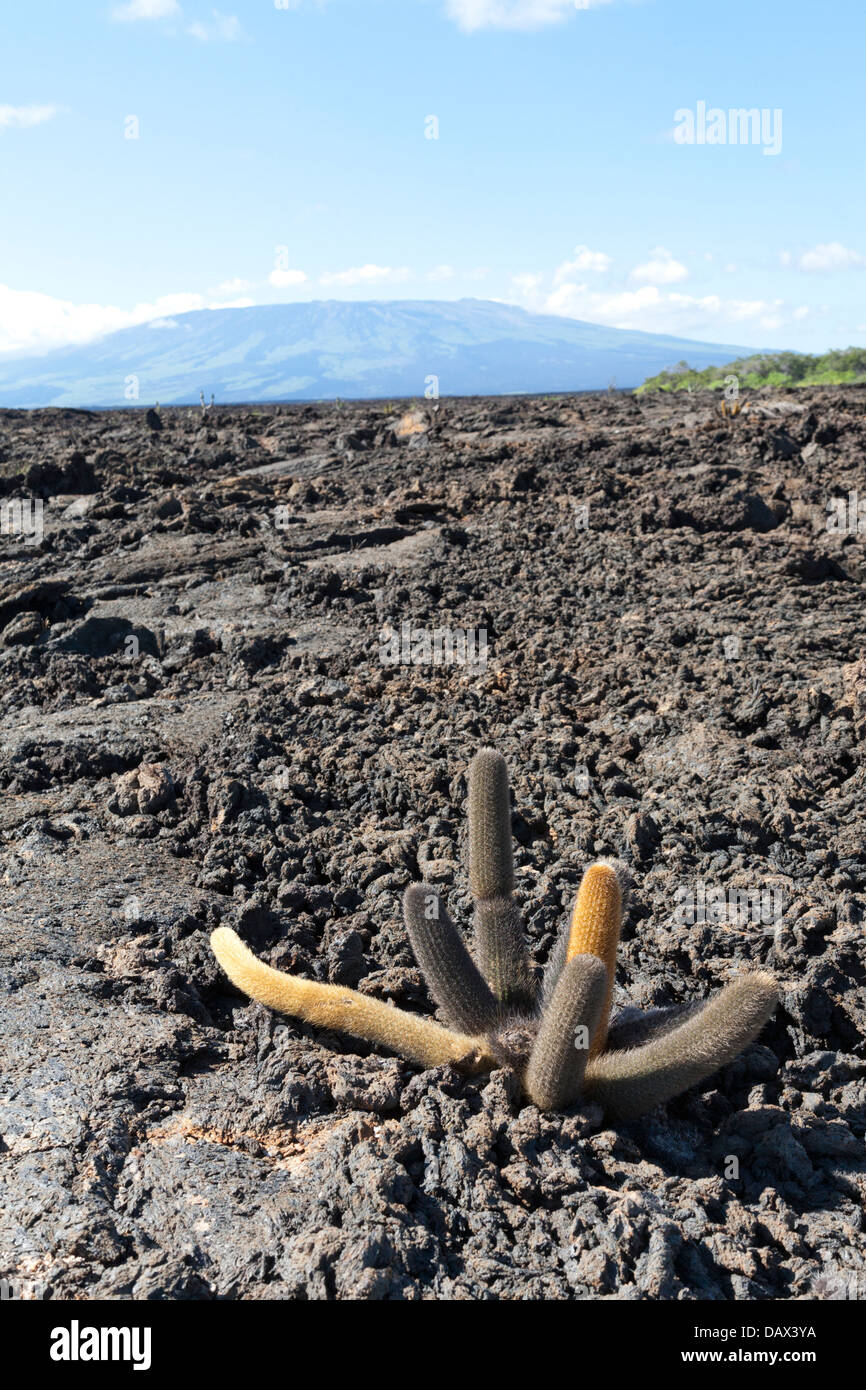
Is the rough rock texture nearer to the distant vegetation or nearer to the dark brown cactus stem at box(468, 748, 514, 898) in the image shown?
the dark brown cactus stem at box(468, 748, 514, 898)

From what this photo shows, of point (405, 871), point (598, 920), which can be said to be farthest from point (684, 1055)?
point (405, 871)

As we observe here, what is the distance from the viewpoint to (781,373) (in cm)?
3534

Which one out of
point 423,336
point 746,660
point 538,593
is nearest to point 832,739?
point 746,660

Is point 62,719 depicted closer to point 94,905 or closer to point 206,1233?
point 94,905

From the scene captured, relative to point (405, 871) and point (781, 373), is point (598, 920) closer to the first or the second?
point (405, 871)

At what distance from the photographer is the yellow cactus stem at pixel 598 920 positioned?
250cm

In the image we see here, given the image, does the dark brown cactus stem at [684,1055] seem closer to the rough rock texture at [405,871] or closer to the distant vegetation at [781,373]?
the rough rock texture at [405,871]

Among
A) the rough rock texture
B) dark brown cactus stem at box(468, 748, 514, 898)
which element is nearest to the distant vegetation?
the rough rock texture

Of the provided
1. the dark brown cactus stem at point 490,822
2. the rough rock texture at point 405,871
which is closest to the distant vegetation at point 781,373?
the rough rock texture at point 405,871

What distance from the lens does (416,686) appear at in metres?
5.83

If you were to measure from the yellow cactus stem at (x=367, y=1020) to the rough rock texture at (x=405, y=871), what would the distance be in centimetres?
9

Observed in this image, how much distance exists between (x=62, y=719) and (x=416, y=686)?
2.06 metres

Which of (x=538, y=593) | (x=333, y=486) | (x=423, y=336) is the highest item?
(x=423, y=336)

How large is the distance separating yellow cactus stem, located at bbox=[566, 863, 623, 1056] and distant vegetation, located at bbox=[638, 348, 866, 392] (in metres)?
31.0
